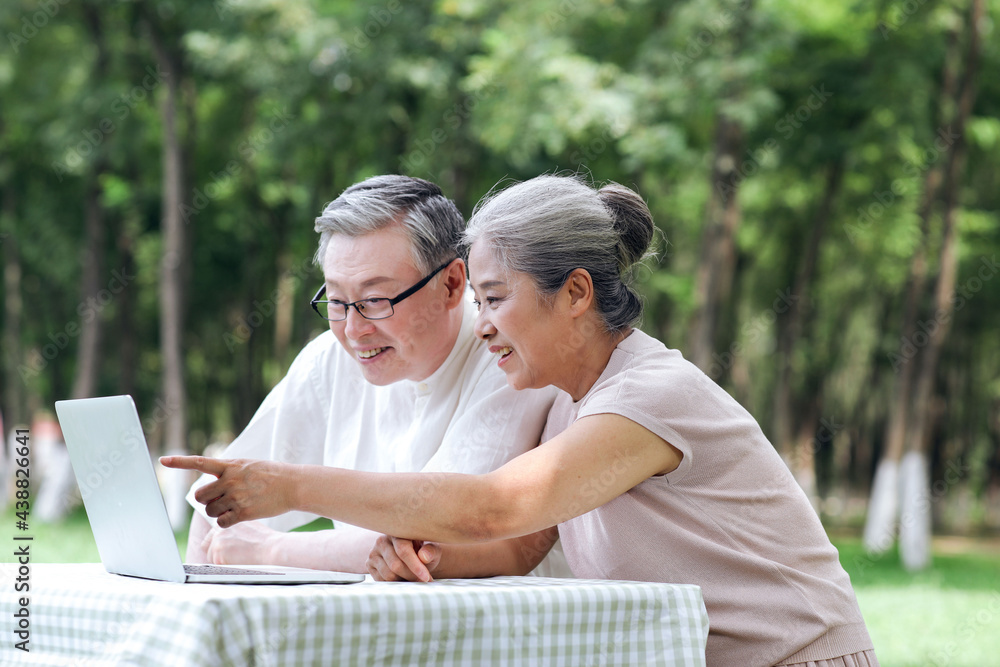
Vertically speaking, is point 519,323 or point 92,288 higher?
point 519,323

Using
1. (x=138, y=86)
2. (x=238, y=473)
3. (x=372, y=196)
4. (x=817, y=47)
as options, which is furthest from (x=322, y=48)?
(x=238, y=473)

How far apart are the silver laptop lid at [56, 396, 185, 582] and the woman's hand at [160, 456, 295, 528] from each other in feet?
0.36

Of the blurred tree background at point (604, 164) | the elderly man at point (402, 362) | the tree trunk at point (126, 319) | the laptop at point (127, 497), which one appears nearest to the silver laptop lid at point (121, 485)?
the laptop at point (127, 497)

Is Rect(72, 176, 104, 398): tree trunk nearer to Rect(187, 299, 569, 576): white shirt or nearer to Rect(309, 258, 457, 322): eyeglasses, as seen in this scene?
Rect(187, 299, 569, 576): white shirt

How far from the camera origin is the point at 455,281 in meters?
3.22

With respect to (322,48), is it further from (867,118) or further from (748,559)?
(748,559)

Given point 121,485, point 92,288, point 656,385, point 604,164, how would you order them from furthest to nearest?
point 92,288 → point 604,164 → point 656,385 → point 121,485

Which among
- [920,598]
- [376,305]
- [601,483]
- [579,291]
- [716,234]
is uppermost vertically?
[579,291]

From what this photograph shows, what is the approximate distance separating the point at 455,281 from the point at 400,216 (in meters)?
0.27

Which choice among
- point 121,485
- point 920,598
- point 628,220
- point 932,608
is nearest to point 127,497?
point 121,485

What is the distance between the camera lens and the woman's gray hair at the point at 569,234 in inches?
103

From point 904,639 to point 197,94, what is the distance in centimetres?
1314

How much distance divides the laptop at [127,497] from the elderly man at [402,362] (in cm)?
57

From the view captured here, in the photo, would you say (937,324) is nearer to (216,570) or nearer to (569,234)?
(569,234)
